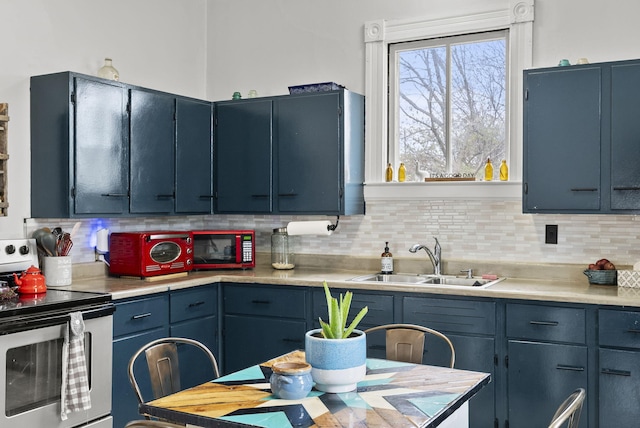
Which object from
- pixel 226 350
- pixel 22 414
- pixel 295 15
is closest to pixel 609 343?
pixel 226 350

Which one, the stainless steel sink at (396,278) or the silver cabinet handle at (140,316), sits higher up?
the stainless steel sink at (396,278)

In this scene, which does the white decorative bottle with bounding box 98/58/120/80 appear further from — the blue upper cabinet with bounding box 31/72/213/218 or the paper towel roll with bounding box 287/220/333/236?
the paper towel roll with bounding box 287/220/333/236

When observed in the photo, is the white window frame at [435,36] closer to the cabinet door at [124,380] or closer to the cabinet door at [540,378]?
the cabinet door at [540,378]

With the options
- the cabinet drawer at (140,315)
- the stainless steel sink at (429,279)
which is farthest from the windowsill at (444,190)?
the cabinet drawer at (140,315)

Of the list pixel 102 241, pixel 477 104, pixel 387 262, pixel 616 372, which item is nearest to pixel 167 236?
pixel 102 241

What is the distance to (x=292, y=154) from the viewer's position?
4727 millimetres

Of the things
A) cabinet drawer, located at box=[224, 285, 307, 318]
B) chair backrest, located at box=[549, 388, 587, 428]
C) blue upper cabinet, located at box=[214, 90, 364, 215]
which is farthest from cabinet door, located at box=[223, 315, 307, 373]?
chair backrest, located at box=[549, 388, 587, 428]

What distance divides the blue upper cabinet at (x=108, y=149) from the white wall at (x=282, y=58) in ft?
0.56

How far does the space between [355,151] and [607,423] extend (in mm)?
2265

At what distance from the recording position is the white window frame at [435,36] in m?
4.33

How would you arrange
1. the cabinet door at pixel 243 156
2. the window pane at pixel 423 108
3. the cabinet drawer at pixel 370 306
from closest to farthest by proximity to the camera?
the cabinet drawer at pixel 370 306 → the window pane at pixel 423 108 → the cabinet door at pixel 243 156

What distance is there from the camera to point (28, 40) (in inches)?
161

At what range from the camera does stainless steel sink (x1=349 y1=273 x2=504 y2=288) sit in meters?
4.30

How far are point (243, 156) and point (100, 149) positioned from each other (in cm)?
110
